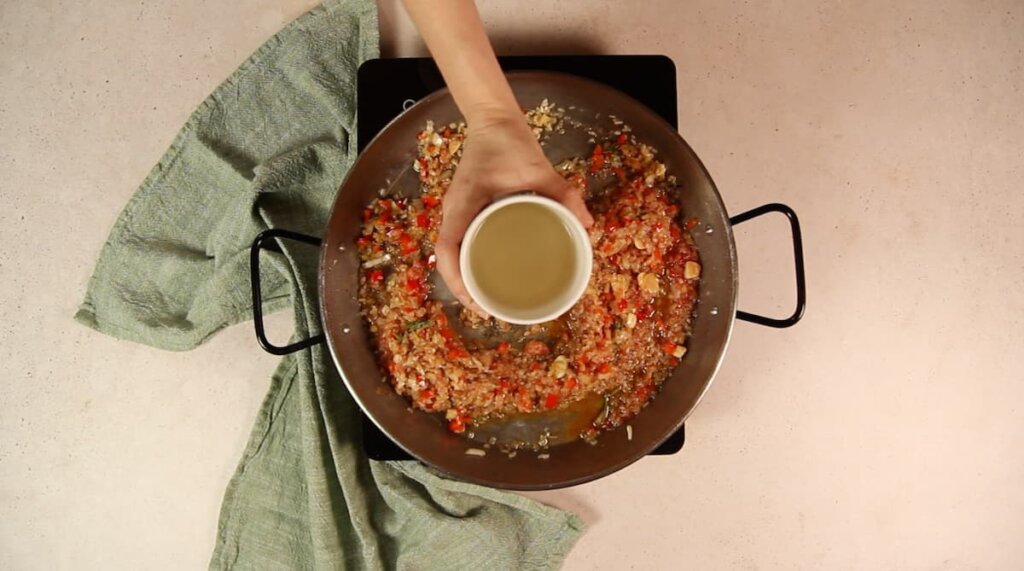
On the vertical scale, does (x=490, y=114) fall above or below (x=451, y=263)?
above

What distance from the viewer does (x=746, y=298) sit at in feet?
3.46

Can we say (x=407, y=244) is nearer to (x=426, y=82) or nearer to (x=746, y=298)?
(x=426, y=82)

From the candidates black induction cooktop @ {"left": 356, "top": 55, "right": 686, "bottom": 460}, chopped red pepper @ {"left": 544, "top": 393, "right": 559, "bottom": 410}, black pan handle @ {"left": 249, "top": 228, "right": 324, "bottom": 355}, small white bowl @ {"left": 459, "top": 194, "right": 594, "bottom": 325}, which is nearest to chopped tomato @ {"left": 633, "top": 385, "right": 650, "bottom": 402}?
chopped red pepper @ {"left": 544, "top": 393, "right": 559, "bottom": 410}

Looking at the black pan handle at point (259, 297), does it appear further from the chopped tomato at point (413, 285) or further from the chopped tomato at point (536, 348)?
the chopped tomato at point (536, 348)

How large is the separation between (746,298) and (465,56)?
0.60 metres

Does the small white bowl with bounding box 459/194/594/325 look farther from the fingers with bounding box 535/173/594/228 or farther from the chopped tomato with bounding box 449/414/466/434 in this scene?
the chopped tomato with bounding box 449/414/466/434

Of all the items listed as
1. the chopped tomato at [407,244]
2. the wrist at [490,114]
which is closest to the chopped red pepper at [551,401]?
the chopped tomato at [407,244]

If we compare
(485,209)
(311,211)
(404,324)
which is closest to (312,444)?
(404,324)

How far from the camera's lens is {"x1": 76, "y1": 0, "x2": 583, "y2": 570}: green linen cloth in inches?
38.0

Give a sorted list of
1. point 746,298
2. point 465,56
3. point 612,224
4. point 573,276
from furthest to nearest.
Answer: point 746,298
point 612,224
point 573,276
point 465,56

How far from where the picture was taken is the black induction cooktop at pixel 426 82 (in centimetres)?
93

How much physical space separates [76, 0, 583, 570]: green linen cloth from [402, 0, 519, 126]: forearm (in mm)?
297

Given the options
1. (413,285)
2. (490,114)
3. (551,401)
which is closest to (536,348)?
(551,401)

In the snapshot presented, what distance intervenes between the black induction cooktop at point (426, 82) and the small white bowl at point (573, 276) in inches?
10.5
